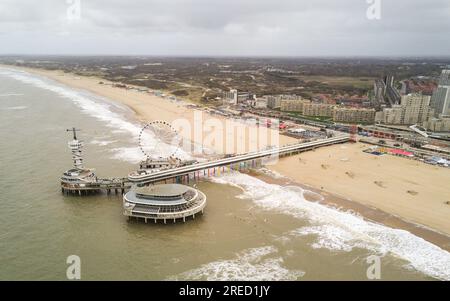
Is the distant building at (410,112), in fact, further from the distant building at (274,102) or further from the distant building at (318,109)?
the distant building at (274,102)

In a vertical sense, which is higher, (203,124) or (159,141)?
(203,124)

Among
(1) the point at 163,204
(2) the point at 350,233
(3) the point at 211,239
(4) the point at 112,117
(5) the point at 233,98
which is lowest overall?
(3) the point at 211,239

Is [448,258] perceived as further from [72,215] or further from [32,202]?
[32,202]

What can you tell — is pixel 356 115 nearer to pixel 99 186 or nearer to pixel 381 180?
pixel 381 180

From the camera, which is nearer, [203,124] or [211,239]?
[211,239]

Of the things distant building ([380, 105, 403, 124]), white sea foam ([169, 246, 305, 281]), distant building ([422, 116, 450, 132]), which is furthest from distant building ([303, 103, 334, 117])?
white sea foam ([169, 246, 305, 281])

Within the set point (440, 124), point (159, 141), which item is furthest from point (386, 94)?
point (159, 141)
